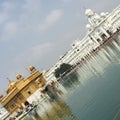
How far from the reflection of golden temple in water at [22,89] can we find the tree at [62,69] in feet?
125

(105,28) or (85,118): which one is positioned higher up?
(105,28)

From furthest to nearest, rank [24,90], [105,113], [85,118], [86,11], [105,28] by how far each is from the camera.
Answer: [86,11]
[105,28]
[24,90]
[85,118]
[105,113]

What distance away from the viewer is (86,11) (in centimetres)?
14275

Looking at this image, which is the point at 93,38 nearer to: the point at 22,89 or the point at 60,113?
the point at 22,89

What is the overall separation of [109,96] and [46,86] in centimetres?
5622

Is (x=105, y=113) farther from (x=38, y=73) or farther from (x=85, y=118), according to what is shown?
(x=38, y=73)

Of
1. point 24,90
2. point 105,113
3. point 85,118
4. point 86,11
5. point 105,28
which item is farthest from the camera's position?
point 86,11

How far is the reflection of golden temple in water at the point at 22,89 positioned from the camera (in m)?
79.5

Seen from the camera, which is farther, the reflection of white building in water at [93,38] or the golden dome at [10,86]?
the reflection of white building in water at [93,38]

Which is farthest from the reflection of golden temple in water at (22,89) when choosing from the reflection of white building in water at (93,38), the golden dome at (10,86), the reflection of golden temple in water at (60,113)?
the reflection of white building in water at (93,38)

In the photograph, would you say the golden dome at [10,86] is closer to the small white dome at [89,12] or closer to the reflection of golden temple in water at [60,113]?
the reflection of golden temple in water at [60,113]

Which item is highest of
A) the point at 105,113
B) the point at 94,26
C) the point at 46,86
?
the point at 94,26

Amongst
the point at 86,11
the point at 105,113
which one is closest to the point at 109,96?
the point at 105,113

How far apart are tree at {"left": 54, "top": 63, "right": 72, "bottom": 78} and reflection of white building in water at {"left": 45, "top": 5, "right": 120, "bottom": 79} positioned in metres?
2.89
